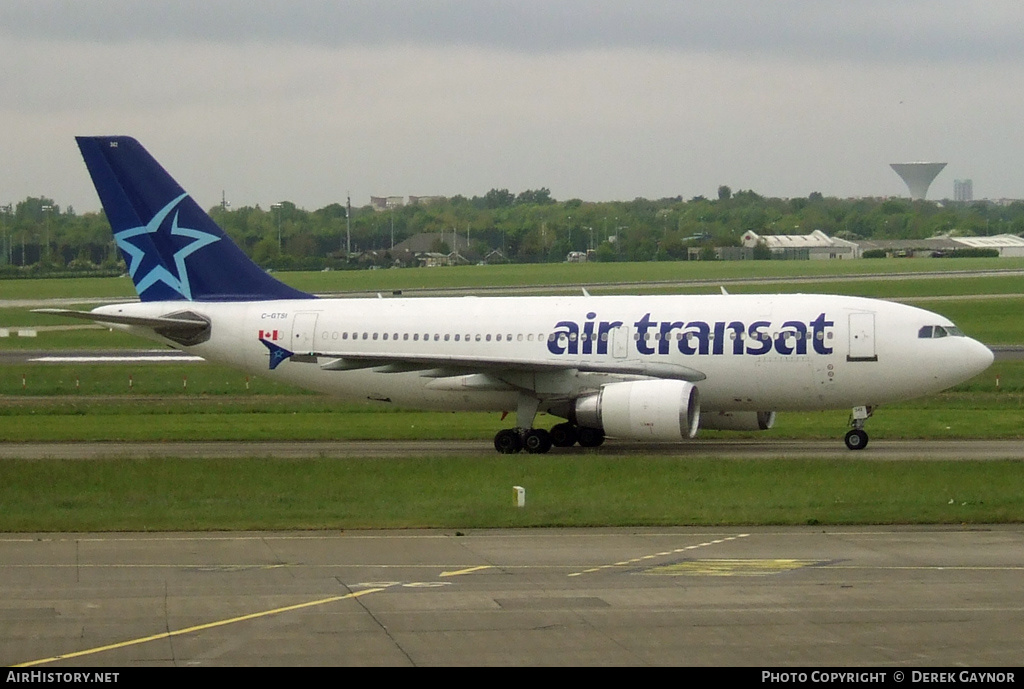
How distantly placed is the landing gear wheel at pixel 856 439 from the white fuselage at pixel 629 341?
752 mm

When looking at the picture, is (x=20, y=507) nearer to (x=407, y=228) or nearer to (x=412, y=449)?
(x=412, y=449)

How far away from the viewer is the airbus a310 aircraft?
115ft

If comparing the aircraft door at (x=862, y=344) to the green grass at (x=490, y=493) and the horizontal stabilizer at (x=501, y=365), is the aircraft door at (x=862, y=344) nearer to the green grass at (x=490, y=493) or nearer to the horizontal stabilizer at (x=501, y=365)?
the horizontal stabilizer at (x=501, y=365)

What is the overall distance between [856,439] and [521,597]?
19443 millimetres

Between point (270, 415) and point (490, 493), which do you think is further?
point (270, 415)

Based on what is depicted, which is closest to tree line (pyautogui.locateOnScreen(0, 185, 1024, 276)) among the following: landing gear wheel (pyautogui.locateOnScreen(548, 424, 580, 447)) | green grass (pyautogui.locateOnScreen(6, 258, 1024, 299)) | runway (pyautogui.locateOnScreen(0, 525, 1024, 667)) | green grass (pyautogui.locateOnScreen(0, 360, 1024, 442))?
green grass (pyautogui.locateOnScreen(6, 258, 1024, 299))

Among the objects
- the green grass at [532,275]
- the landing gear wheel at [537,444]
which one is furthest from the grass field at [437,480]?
the green grass at [532,275]

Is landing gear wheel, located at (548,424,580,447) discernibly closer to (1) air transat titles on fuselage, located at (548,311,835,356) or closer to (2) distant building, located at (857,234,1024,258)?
(1) air transat titles on fuselage, located at (548,311,835,356)

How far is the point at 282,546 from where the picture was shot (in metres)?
22.3

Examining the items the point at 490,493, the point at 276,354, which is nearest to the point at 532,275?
the point at 276,354

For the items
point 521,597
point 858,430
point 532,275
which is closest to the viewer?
point 521,597

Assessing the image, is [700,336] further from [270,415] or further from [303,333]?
[270,415]

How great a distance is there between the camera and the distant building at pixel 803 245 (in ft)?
499

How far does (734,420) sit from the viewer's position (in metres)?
37.6
